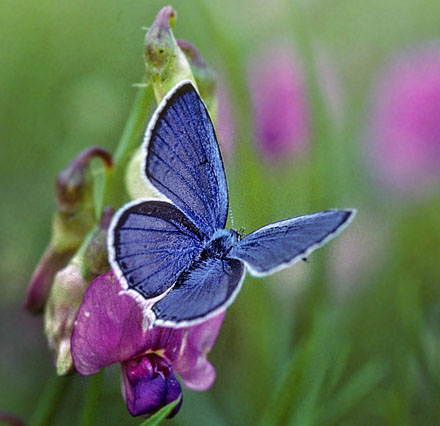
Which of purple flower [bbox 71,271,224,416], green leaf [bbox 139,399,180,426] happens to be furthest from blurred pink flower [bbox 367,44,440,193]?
green leaf [bbox 139,399,180,426]

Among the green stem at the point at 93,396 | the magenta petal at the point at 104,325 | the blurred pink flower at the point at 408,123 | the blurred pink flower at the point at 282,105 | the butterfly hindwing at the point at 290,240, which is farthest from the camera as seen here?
the blurred pink flower at the point at 408,123

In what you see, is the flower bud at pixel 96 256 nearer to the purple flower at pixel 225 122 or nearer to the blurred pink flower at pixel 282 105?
the purple flower at pixel 225 122

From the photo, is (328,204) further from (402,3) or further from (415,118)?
(402,3)

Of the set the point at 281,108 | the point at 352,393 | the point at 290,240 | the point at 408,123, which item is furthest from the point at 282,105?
the point at 290,240

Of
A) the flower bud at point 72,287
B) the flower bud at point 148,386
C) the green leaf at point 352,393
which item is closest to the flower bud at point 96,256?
the flower bud at point 72,287

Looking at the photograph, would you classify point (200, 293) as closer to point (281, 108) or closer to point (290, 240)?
point (290, 240)
